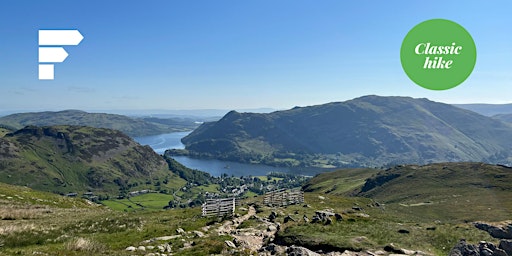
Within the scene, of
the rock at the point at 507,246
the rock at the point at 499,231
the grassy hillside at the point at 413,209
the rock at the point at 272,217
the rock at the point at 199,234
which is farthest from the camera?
the rock at the point at 272,217

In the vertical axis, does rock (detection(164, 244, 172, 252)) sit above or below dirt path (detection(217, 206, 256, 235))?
above

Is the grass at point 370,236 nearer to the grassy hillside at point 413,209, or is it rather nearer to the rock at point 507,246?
the grassy hillside at point 413,209

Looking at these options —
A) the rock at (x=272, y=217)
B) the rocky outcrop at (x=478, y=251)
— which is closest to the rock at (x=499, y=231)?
the rocky outcrop at (x=478, y=251)

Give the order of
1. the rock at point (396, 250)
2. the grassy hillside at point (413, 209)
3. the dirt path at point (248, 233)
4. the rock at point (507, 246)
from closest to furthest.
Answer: the rock at point (507, 246)
the rock at point (396, 250)
the dirt path at point (248, 233)
the grassy hillside at point (413, 209)

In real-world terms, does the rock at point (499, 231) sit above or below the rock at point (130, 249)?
below

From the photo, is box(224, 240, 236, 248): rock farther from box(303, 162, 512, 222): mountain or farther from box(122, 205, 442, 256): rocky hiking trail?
box(303, 162, 512, 222): mountain

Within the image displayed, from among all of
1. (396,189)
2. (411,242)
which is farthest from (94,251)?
(396,189)

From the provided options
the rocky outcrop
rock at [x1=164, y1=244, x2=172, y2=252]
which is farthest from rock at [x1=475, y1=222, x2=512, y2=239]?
rock at [x1=164, y1=244, x2=172, y2=252]

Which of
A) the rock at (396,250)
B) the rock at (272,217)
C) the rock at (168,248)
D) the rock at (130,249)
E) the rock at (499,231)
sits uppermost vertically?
the rock at (130,249)
